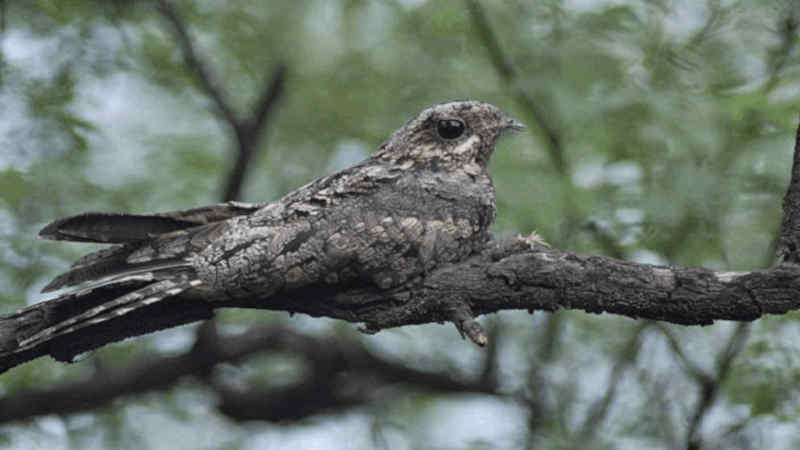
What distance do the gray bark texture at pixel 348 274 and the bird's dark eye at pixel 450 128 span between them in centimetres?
39

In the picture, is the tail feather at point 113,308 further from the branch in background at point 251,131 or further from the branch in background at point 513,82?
the branch in background at point 513,82

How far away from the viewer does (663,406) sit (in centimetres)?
700

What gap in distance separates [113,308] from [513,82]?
4.11m

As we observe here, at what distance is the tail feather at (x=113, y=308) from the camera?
10.4 ft

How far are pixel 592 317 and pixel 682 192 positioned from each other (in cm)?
227

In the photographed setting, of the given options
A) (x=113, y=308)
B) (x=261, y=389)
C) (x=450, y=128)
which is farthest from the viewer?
(x=261, y=389)

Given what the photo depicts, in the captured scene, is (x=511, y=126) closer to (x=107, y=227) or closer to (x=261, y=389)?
(x=107, y=227)

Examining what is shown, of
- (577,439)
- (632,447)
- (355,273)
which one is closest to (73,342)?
(355,273)

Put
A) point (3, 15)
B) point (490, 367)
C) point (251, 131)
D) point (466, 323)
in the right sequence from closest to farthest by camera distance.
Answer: point (466, 323)
point (3, 15)
point (251, 131)
point (490, 367)

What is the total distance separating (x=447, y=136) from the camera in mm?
4211

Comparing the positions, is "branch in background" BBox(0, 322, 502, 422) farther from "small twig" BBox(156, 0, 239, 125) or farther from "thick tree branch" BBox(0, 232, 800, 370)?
"thick tree branch" BBox(0, 232, 800, 370)

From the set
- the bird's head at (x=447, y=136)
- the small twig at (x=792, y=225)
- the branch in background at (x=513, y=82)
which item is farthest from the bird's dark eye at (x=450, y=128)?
the branch in background at (x=513, y=82)

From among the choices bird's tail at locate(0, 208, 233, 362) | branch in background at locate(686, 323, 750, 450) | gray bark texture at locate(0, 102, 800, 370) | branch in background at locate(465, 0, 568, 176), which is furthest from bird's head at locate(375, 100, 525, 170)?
branch in background at locate(686, 323, 750, 450)

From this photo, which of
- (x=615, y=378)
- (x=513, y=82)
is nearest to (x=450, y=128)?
(x=513, y=82)
